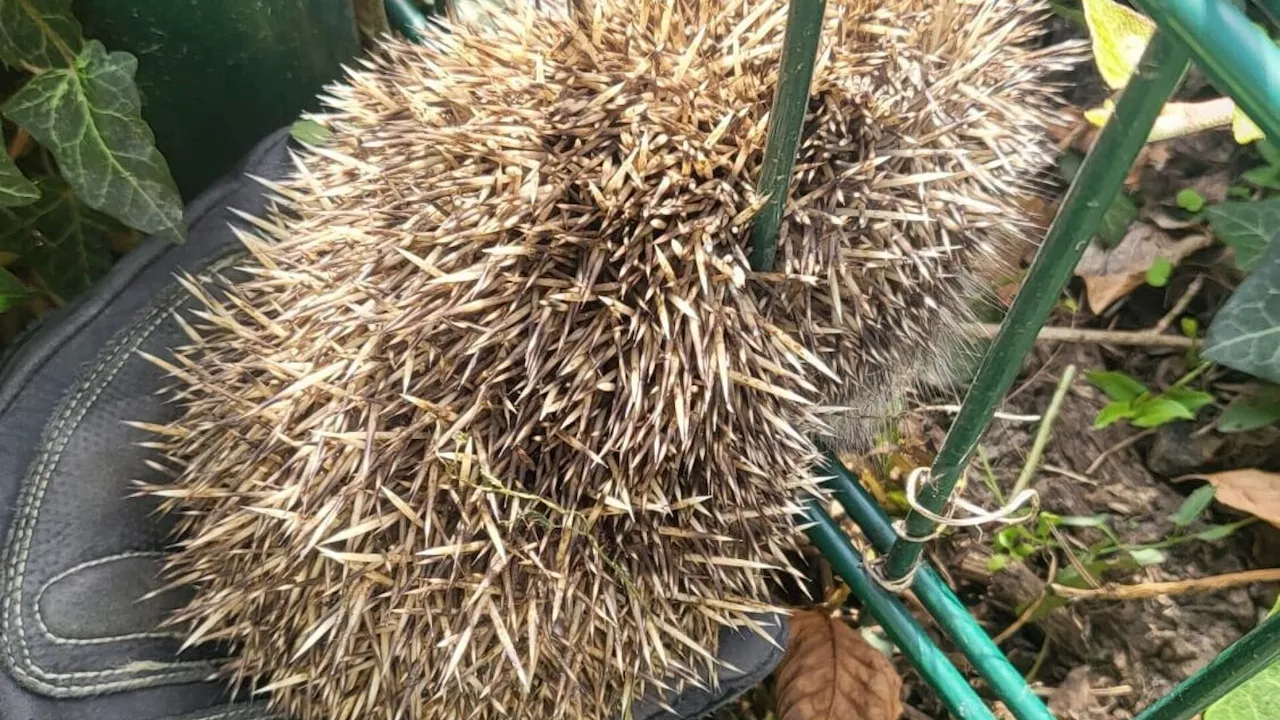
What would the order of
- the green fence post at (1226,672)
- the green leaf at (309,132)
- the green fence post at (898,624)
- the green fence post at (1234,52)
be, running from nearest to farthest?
the green fence post at (1234,52) < the green fence post at (1226,672) < the green fence post at (898,624) < the green leaf at (309,132)

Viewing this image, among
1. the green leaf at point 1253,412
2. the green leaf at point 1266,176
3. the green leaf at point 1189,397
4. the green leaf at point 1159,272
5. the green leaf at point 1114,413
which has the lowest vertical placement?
the green leaf at point 1114,413

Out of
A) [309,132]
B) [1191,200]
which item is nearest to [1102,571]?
[1191,200]

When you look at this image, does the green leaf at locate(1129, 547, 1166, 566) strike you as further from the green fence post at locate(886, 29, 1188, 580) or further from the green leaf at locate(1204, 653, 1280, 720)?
the green fence post at locate(886, 29, 1188, 580)

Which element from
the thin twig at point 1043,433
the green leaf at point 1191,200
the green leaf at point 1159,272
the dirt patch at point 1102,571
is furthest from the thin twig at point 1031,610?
the green leaf at point 1191,200

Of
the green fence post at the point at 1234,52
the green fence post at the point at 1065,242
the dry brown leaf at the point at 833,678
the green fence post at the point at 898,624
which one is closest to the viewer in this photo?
the green fence post at the point at 1234,52

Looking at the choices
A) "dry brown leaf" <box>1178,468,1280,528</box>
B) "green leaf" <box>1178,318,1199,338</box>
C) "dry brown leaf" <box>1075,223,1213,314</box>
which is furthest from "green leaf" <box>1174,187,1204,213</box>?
"dry brown leaf" <box>1178,468,1280,528</box>

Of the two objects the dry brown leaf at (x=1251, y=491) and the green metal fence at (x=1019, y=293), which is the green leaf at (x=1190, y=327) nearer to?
the dry brown leaf at (x=1251, y=491)

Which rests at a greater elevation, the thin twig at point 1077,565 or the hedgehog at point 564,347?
the hedgehog at point 564,347

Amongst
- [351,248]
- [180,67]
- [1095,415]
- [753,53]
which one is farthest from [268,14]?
[1095,415]
